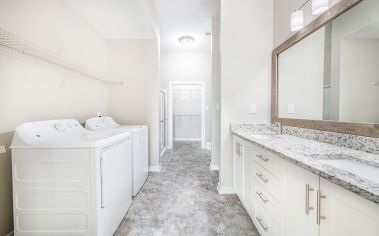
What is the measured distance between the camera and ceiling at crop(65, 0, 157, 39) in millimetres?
2186

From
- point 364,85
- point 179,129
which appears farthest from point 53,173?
point 179,129

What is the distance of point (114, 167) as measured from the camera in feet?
5.43

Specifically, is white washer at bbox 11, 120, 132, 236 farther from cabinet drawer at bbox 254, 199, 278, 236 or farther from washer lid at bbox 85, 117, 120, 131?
cabinet drawer at bbox 254, 199, 278, 236

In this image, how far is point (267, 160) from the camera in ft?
4.55

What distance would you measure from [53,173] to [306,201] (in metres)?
1.68

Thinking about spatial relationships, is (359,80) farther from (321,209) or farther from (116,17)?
(116,17)

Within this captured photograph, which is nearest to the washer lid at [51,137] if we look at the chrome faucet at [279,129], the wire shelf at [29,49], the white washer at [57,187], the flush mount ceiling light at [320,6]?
the white washer at [57,187]

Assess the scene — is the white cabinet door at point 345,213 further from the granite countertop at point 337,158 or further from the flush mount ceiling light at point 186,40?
the flush mount ceiling light at point 186,40

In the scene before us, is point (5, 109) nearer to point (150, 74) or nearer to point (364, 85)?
point (150, 74)

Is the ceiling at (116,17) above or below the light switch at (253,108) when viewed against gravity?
above

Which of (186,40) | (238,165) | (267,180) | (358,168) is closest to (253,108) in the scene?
(238,165)

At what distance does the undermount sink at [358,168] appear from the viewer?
849 mm

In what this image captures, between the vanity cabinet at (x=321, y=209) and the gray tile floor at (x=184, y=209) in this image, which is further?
the gray tile floor at (x=184, y=209)

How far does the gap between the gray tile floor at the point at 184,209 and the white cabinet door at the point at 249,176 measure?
7.3 inches
